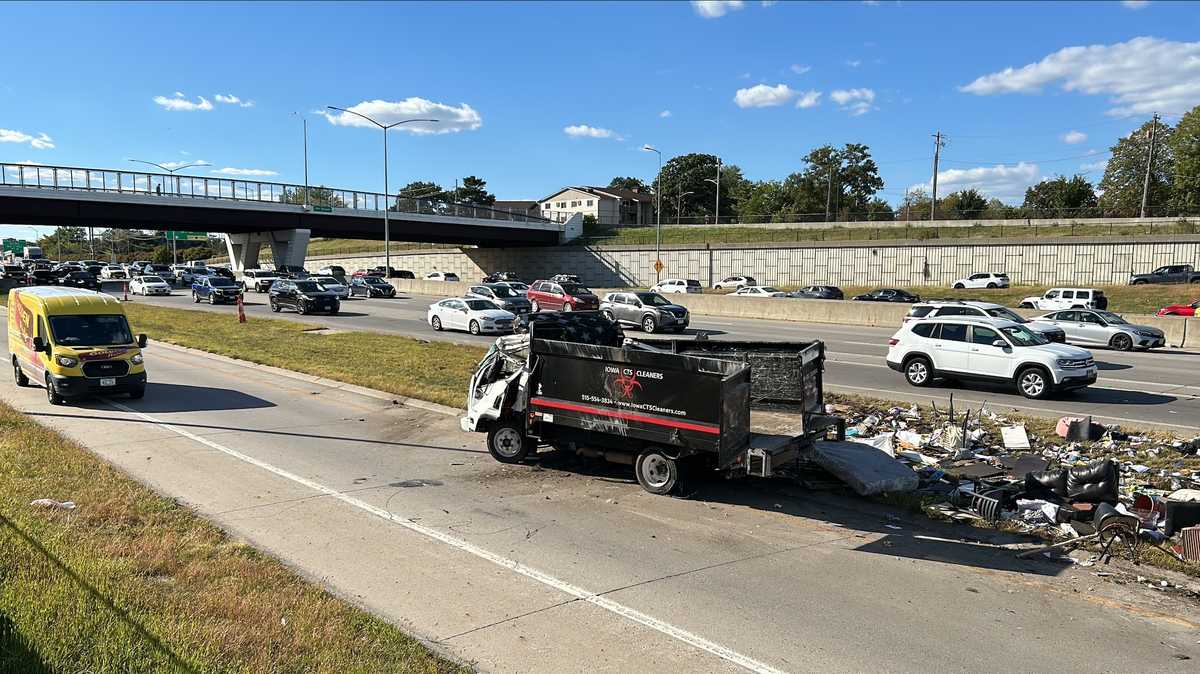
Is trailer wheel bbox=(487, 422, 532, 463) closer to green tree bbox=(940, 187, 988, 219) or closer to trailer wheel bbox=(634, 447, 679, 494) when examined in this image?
trailer wheel bbox=(634, 447, 679, 494)

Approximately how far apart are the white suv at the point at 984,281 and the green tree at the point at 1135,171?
5625cm

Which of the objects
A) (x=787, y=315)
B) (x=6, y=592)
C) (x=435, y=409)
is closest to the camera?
(x=6, y=592)

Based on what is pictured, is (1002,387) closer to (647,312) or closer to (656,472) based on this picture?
(656,472)

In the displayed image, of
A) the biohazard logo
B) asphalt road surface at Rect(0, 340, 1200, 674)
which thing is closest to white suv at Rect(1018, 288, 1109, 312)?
asphalt road surface at Rect(0, 340, 1200, 674)

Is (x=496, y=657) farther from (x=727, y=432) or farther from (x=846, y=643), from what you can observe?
(x=727, y=432)

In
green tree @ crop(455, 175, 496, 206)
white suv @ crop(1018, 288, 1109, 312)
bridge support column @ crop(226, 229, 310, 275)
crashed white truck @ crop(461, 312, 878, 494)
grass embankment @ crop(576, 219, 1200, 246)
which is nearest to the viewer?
crashed white truck @ crop(461, 312, 878, 494)

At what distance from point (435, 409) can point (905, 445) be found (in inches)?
318

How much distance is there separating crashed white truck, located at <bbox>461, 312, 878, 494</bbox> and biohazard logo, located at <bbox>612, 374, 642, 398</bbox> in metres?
0.01

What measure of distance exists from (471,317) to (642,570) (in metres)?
23.5

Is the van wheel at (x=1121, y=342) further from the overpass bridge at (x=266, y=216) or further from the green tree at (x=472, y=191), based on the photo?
the green tree at (x=472, y=191)

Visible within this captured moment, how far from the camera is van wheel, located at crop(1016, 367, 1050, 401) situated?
15.9 metres

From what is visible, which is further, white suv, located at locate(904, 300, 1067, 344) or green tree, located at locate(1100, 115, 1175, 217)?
green tree, located at locate(1100, 115, 1175, 217)

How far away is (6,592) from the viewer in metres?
5.71

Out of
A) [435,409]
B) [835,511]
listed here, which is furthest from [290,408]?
[835,511]
